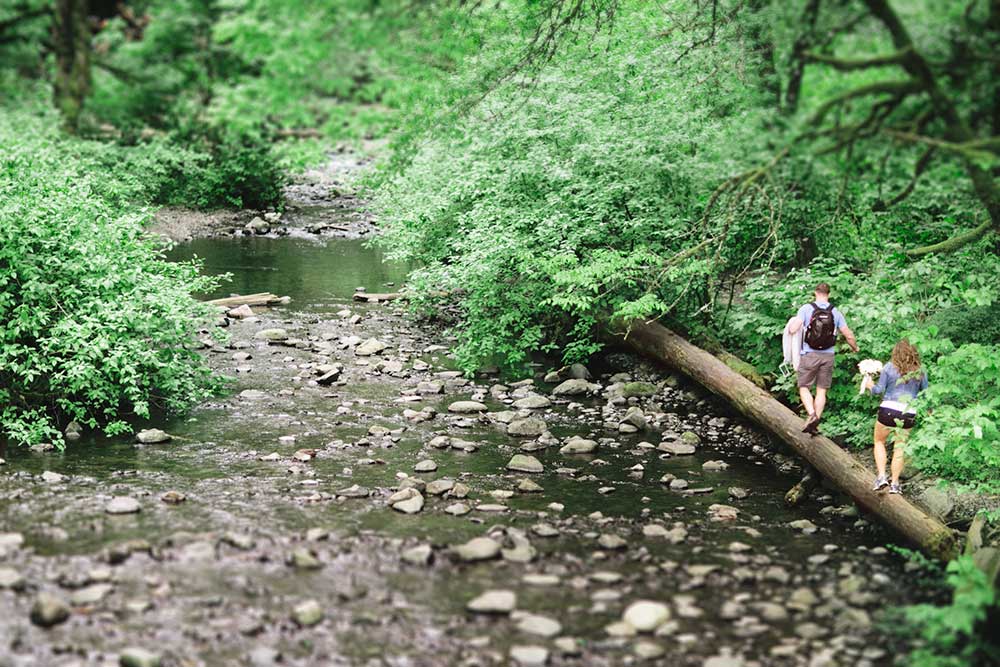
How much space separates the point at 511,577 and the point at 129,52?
3640 cm

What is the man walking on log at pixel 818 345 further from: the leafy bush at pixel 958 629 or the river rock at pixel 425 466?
the river rock at pixel 425 466

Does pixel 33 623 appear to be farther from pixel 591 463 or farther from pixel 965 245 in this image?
pixel 965 245

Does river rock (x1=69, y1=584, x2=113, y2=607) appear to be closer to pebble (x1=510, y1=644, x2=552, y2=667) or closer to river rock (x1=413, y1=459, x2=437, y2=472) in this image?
pebble (x1=510, y1=644, x2=552, y2=667)

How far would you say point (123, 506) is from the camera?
27.4 feet

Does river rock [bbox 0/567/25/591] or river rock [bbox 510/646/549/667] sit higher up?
river rock [bbox 0/567/25/591]

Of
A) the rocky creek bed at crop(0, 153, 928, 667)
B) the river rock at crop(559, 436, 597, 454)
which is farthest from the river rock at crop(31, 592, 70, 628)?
the river rock at crop(559, 436, 597, 454)

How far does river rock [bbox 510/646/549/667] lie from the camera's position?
6.09 meters

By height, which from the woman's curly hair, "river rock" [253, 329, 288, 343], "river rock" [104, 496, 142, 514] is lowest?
"river rock" [104, 496, 142, 514]

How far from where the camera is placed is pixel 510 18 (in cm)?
1272

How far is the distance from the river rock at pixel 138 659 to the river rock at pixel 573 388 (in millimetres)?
8182

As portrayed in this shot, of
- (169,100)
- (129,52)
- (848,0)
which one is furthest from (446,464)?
(129,52)

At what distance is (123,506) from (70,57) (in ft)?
85.5

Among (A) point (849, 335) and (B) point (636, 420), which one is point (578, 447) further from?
(A) point (849, 335)

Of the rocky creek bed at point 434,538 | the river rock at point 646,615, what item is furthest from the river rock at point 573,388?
the river rock at point 646,615
